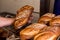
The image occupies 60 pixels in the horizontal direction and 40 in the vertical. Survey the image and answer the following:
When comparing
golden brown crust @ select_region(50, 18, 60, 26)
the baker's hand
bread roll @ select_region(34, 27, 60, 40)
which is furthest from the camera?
the baker's hand

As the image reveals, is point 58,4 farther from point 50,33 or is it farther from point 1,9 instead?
point 1,9

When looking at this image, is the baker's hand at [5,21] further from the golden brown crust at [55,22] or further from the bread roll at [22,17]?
the golden brown crust at [55,22]

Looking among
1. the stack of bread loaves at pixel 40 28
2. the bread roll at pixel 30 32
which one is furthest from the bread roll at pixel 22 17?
the bread roll at pixel 30 32

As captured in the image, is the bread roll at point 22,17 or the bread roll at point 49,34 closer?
the bread roll at point 49,34

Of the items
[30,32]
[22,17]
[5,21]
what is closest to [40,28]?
[30,32]

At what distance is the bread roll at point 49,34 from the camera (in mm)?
503

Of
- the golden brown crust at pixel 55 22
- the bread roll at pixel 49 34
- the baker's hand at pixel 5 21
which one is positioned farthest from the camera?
the baker's hand at pixel 5 21

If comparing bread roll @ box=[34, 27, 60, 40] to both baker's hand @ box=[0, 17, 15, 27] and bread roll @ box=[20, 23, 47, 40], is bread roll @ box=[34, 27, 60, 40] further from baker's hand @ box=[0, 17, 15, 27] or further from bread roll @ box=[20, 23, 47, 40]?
baker's hand @ box=[0, 17, 15, 27]

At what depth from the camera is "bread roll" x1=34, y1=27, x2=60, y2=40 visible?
0.50 metres

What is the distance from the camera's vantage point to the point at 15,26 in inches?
26.5

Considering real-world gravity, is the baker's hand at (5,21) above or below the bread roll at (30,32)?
below

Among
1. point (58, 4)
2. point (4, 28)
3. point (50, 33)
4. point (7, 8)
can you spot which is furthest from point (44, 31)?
point (7, 8)

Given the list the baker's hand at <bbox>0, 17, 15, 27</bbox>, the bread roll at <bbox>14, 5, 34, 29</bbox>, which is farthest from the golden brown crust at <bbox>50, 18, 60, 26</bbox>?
the baker's hand at <bbox>0, 17, 15, 27</bbox>

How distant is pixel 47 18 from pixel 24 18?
0.37 ft
